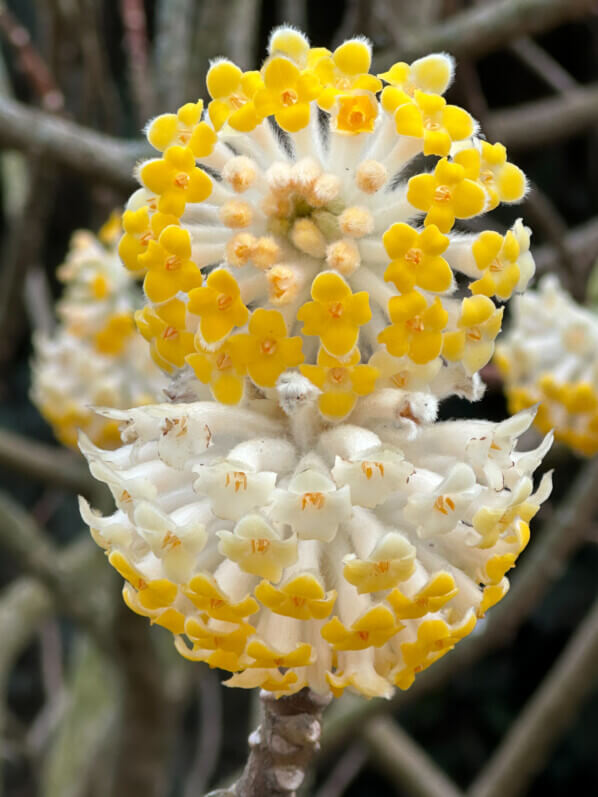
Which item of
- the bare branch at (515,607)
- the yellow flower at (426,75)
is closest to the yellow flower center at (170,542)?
the yellow flower at (426,75)

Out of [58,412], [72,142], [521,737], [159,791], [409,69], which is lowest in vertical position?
[159,791]

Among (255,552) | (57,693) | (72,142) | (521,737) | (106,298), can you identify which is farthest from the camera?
(57,693)

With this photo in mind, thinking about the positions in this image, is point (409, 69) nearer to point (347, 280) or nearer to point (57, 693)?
point (347, 280)

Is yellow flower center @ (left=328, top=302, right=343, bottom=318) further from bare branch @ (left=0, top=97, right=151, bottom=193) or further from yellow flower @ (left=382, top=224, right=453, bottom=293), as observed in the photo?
bare branch @ (left=0, top=97, right=151, bottom=193)

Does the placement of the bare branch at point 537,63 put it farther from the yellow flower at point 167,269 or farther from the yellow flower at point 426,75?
the yellow flower at point 167,269

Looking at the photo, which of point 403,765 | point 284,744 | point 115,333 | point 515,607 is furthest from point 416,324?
point 403,765

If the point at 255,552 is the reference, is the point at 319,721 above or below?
below

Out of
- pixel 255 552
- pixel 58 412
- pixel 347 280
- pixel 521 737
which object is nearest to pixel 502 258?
pixel 347 280
